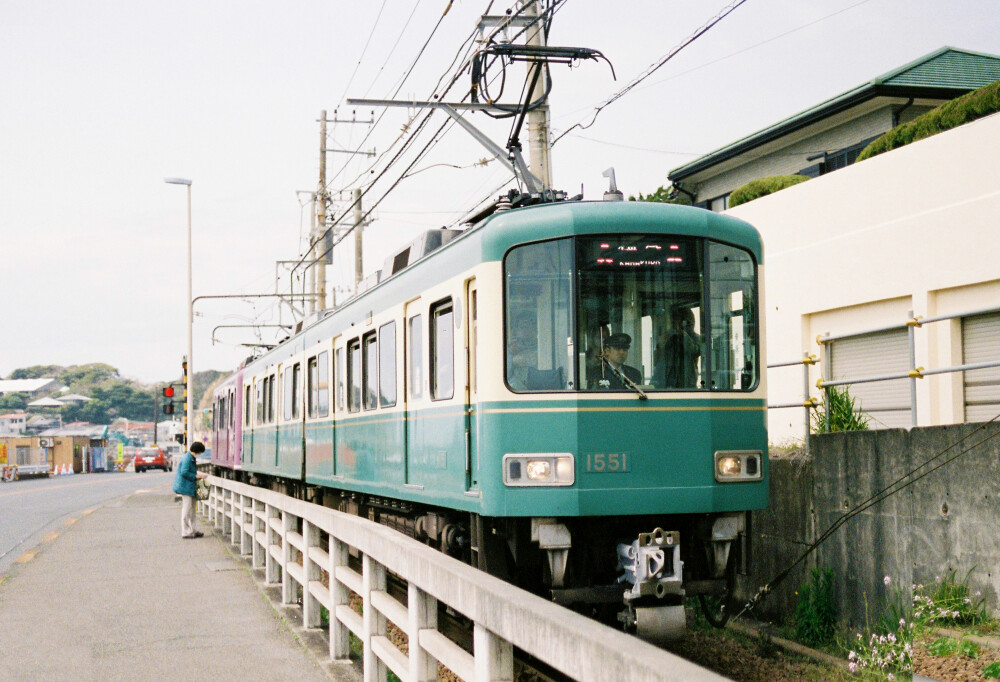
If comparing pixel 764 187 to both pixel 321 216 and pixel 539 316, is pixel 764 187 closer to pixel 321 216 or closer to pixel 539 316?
pixel 539 316

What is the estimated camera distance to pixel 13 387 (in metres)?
141

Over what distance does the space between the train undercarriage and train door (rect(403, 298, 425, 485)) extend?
45.5 inches

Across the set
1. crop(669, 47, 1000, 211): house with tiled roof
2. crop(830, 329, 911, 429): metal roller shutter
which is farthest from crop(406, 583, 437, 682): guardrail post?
crop(669, 47, 1000, 211): house with tiled roof

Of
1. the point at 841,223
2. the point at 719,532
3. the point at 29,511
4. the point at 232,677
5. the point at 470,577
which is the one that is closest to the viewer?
the point at 470,577

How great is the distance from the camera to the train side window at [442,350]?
8.76m

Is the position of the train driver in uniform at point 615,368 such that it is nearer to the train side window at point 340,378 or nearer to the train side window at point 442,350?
the train side window at point 442,350

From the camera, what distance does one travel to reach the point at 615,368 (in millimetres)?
7836

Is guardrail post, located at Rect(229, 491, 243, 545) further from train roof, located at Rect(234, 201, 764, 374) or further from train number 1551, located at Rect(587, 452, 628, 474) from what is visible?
train number 1551, located at Rect(587, 452, 628, 474)

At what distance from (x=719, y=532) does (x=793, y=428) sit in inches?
314

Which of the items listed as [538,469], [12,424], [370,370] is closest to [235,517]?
[370,370]

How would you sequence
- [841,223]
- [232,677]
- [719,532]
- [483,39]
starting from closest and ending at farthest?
[232,677] < [719,532] < [483,39] < [841,223]

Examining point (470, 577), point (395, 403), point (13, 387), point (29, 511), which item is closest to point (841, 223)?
point (395, 403)

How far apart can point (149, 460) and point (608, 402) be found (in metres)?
72.0

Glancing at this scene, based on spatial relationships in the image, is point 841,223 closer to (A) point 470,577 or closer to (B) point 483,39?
(B) point 483,39
